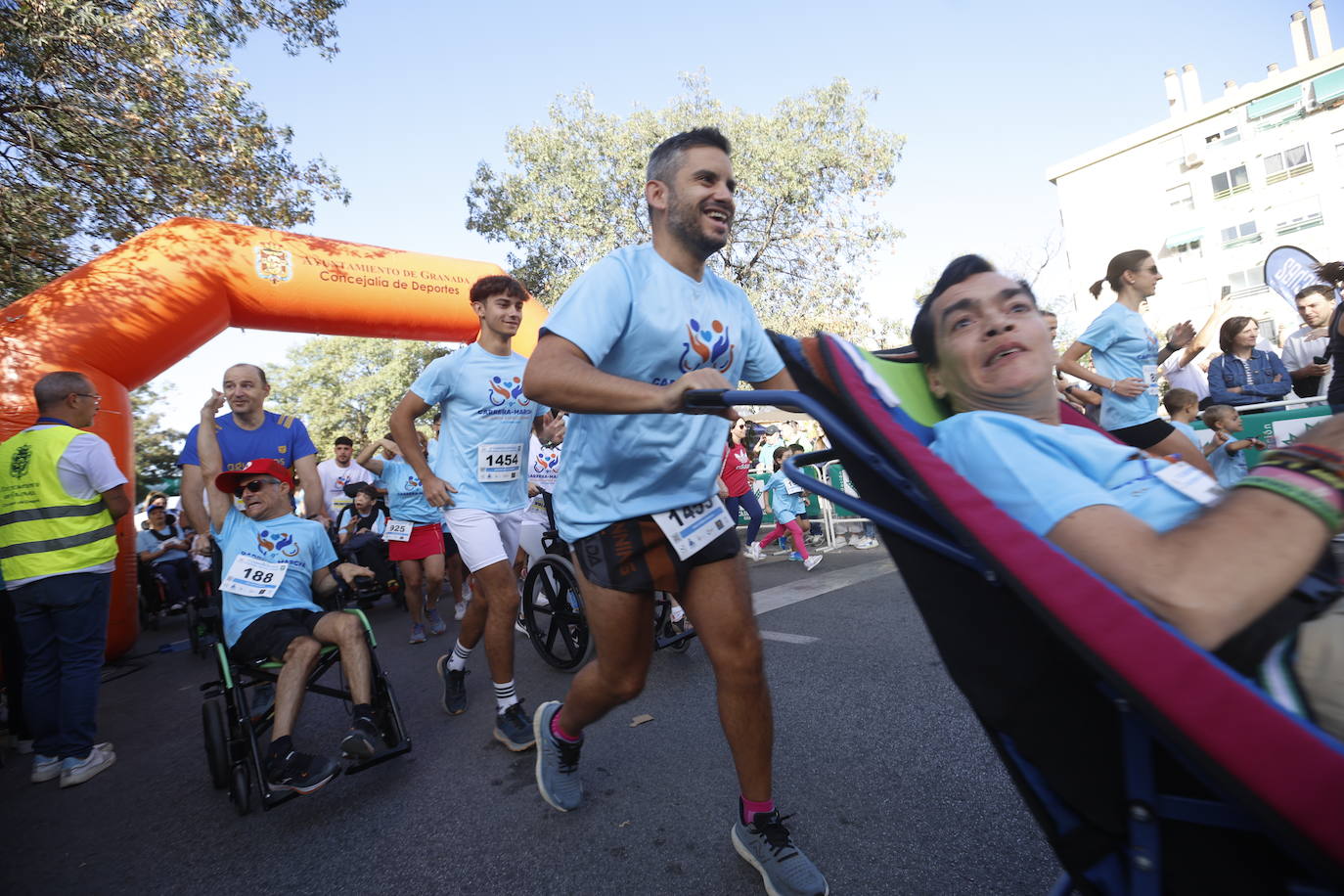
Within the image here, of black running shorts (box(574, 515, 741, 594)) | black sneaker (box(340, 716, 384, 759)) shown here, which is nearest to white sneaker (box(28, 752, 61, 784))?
black sneaker (box(340, 716, 384, 759))

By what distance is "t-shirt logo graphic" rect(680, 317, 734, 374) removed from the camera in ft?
6.73

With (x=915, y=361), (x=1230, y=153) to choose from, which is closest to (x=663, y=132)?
(x=915, y=361)

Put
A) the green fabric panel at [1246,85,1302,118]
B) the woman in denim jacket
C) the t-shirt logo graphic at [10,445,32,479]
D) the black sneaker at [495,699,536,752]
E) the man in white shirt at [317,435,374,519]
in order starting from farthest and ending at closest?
the green fabric panel at [1246,85,1302,118], the man in white shirt at [317,435,374,519], the woman in denim jacket, the t-shirt logo graphic at [10,445,32,479], the black sneaker at [495,699,536,752]

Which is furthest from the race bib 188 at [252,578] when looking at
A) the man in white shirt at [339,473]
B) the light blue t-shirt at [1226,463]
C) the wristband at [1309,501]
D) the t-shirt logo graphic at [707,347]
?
the light blue t-shirt at [1226,463]

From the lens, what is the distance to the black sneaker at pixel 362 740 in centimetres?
272

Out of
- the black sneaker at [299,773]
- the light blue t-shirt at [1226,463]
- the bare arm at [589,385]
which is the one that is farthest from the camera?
the light blue t-shirt at [1226,463]

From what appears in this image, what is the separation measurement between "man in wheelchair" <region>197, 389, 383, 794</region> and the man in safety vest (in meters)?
0.80

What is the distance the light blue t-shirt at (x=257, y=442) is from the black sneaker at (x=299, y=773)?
192cm

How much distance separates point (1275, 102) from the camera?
2934 centimetres

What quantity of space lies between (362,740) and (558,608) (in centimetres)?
173

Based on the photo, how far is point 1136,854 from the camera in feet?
3.08

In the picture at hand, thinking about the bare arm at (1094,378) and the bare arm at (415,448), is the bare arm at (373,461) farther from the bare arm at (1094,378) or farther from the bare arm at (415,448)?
the bare arm at (1094,378)

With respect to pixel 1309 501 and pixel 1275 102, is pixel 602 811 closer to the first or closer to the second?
pixel 1309 501

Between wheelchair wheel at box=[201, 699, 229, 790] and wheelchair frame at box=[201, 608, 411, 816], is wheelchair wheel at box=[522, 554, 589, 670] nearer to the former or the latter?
wheelchair frame at box=[201, 608, 411, 816]
